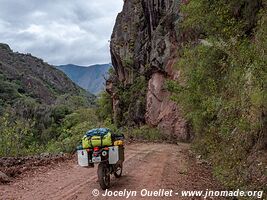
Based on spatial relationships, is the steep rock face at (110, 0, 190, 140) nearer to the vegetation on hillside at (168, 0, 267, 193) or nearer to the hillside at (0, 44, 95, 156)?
the hillside at (0, 44, 95, 156)

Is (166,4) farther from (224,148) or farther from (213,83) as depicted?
(224,148)

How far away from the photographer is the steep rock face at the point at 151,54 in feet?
97.5

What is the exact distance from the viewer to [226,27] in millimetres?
13891

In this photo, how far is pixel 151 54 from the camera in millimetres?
33156

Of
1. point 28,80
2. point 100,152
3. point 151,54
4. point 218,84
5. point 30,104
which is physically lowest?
point 100,152

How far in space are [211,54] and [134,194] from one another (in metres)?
8.03

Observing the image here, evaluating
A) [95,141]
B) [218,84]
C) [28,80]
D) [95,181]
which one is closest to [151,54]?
[218,84]

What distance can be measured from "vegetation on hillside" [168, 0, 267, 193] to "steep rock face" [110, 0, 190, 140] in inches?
431

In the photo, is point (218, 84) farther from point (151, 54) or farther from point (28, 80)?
point (28, 80)

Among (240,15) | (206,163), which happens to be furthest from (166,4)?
(206,163)

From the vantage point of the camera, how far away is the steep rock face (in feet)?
97.5

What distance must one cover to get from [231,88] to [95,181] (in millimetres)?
5389

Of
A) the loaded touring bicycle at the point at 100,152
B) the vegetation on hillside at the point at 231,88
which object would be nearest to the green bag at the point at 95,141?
the loaded touring bicycle at the point at 100,152

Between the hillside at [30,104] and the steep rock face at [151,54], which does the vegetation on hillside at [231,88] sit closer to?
the hillside at [30,104]
